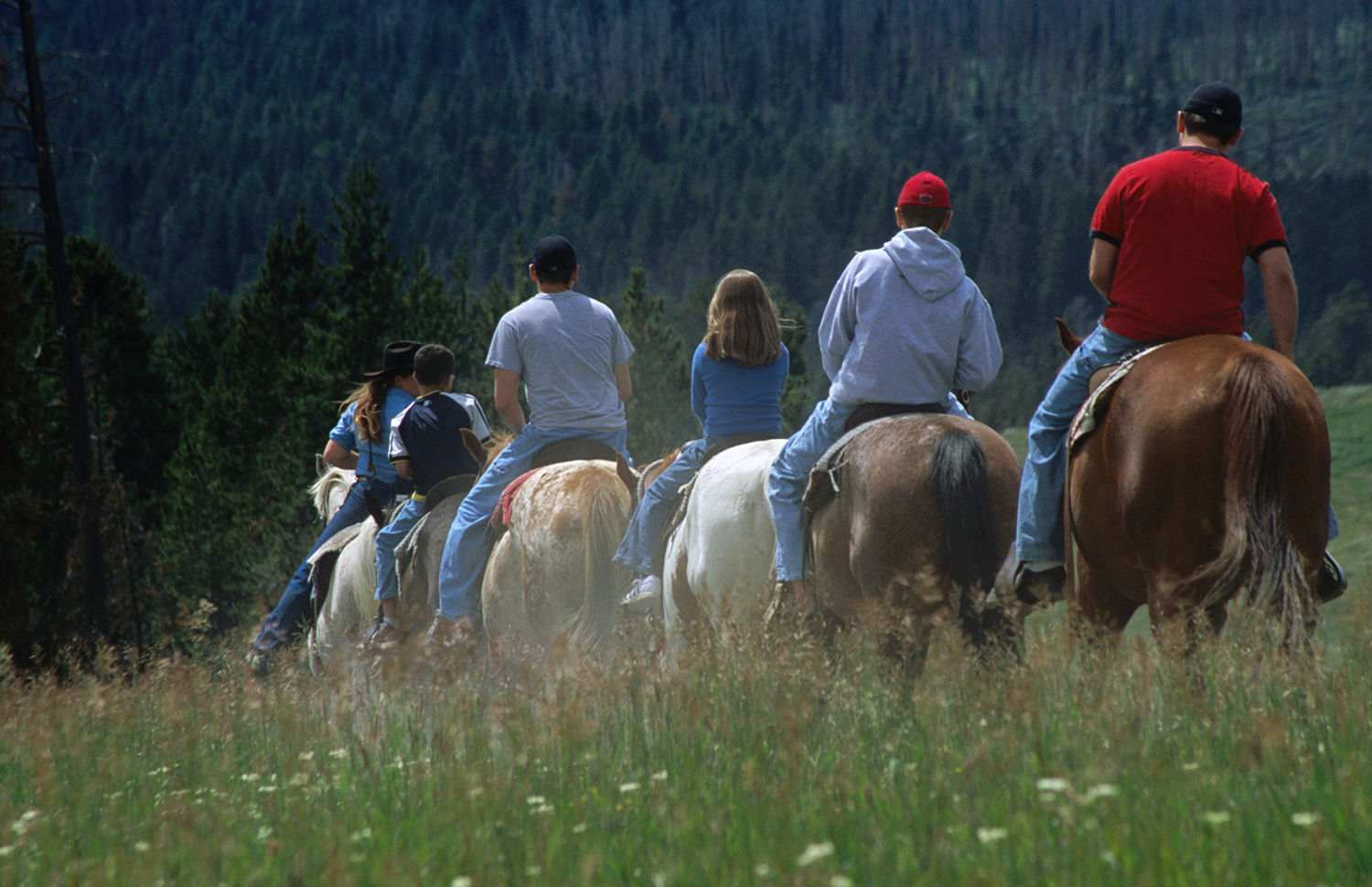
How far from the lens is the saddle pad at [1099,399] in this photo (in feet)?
→ 14.5

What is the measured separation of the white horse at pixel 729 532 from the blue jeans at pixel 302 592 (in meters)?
4.06

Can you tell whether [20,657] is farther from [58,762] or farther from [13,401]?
[58,762]

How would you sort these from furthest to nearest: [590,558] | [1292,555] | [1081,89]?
1. [1081,89]
2. [590,558]
3. [1292,555]

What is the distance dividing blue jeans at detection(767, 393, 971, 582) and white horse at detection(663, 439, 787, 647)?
0.60ft

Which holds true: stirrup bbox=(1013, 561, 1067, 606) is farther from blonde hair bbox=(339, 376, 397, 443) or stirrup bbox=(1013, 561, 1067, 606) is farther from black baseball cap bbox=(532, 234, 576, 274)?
blonde hair bbox=(339, 376, 397, 443)

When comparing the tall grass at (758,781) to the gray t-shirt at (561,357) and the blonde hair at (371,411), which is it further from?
the blonde hair at (371,411)

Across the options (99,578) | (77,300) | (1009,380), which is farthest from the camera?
(1009,380)

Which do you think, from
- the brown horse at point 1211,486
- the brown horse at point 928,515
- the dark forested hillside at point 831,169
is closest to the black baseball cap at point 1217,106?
the brown horse at point 1211,486

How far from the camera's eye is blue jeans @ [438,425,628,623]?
7.43 metres

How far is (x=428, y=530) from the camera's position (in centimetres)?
807

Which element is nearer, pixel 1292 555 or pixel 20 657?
pixel 1292 555

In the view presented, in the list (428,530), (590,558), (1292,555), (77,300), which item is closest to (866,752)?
(1292,555)

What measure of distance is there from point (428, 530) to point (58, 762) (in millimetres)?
3713

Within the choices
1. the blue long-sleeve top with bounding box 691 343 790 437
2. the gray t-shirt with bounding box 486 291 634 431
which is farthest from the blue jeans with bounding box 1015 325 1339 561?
the gray t-shirt with bounding box 486 291 634 431
